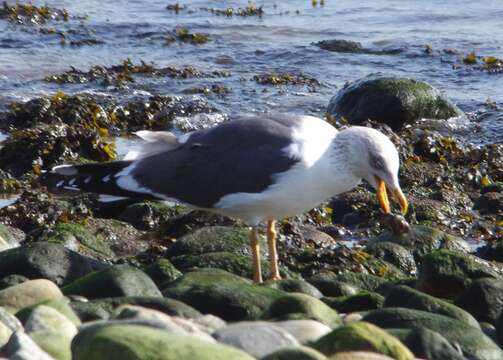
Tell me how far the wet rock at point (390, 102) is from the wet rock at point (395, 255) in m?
4.24

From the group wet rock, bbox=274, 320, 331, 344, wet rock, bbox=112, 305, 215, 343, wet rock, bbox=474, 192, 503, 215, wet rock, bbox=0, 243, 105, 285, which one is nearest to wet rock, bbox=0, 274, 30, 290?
wet rock, bbox=0, 243, 105, 285

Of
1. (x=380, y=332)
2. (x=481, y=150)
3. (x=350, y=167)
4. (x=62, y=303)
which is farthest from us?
(x=481, y=150)

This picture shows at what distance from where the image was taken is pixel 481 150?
9609 millimetres

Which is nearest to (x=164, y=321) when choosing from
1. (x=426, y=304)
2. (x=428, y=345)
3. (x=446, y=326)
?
(x=428, y=345)

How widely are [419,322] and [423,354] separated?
1.33 ft

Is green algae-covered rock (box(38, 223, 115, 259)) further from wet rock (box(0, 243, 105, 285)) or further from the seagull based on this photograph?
wet rock (box(0, 243, 105, 285))

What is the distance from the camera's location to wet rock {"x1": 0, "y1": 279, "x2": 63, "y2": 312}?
4.61 m

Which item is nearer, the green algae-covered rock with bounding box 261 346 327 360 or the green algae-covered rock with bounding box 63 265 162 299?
the green algae-covered rock with bounding box 261 346 327 360

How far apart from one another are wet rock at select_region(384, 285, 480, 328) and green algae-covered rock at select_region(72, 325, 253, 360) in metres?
1.52

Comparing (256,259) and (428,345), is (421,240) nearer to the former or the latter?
(256,259)

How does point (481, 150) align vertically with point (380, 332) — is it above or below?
below

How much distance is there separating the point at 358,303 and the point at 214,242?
1347 mm

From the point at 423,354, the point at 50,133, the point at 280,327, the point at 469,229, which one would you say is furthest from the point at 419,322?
the point at 50,133

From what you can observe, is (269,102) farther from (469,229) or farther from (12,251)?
(12,251)
